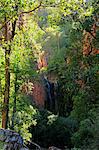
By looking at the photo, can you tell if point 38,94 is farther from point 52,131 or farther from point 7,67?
point 7,67

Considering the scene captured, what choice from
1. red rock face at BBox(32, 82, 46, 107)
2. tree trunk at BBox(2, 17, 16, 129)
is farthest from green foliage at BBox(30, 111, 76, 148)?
tree trunk at BBox(2, 17, 16, 129)

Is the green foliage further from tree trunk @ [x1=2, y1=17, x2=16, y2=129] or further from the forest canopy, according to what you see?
tree trunk @ [x1=2, y1=17, x2=16, y2=129]

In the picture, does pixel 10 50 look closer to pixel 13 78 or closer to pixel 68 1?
pixel 68 1

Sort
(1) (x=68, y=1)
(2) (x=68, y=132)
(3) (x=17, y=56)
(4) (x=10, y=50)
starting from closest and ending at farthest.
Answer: (1) (x=68, y=1) < (4) (x=10, y=50) < (3) (x=17, y=56) < (2) (x=68, y=132)

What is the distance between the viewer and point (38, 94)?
1454 inches

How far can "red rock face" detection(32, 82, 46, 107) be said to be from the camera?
3641 centimetres

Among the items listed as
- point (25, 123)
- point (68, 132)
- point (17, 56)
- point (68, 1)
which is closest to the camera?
point (68, 1)

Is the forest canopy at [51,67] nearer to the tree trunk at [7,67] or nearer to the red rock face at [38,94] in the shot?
the tree trunk at [7,67]

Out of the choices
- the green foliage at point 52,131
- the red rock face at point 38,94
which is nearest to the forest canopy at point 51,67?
the green foliage at point 52,131

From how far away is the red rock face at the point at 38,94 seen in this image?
3641cm

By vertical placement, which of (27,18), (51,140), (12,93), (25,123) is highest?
(27,18)

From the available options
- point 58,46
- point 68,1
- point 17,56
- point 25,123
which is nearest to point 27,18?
point 17,56

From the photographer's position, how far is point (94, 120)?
49.4 ft

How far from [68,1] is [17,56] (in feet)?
9.34
